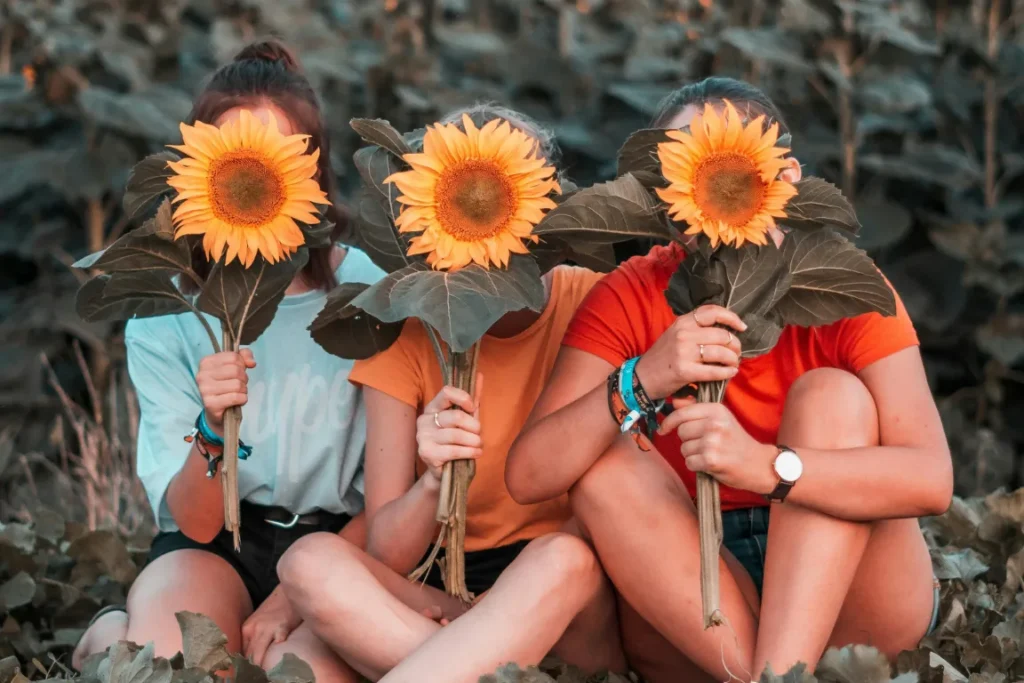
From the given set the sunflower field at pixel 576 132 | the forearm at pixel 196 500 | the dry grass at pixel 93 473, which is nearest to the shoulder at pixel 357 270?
the forearm at pixel 196 500

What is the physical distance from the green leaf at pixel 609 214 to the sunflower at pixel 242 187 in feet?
1.50

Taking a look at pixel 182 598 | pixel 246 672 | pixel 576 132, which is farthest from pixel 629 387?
pixel 576 132

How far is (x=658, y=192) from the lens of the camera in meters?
2.29

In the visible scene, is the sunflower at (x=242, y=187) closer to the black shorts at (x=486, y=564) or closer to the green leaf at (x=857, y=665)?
the black shorts at (x=486, y=564)

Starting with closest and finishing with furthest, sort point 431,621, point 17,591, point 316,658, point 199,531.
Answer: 1. point 431,621
2. point 316,658
3. point 199,531
4. point 17,591

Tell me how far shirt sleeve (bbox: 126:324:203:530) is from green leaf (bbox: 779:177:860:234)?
1420 millimetres

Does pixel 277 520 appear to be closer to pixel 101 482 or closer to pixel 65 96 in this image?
pixel 101 482

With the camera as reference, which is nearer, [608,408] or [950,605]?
[608,408]

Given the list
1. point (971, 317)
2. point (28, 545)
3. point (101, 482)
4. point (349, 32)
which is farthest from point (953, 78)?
point (28, 545)

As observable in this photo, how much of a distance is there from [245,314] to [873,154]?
3574 mm

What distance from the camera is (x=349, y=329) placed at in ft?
8.96

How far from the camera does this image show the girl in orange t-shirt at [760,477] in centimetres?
240

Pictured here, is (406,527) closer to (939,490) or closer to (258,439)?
(258,439)

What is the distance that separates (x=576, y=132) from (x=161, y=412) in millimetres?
3041
